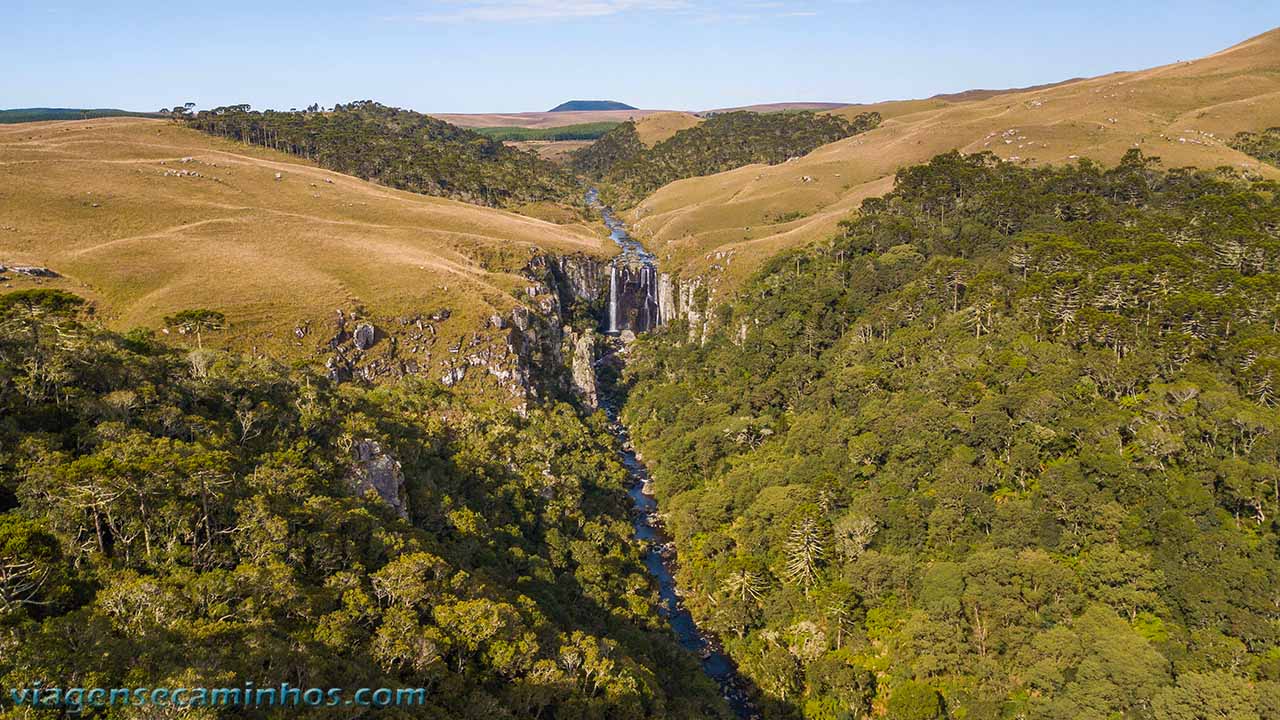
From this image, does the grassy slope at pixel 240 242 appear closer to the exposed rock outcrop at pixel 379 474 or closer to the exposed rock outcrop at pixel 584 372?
the exposed rock outcrop at pixel 584 372

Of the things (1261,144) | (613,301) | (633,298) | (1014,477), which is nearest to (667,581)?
(1014,477)

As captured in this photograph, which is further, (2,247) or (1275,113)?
(1275,113)

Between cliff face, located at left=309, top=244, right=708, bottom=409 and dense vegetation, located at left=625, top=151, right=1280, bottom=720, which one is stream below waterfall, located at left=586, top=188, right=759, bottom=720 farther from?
cliff face, located at left=309, top=244, right=708, bottom=409

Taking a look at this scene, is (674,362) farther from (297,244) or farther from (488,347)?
(297,244)

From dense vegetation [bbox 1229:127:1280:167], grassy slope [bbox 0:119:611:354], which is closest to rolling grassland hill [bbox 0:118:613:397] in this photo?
grassy slope [bbox 0:119:611:354]

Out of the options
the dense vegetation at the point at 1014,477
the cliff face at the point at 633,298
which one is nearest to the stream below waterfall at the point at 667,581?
the dense vegetation at the point at 1014,477

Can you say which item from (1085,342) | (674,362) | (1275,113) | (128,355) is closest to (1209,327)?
(1085,342)
